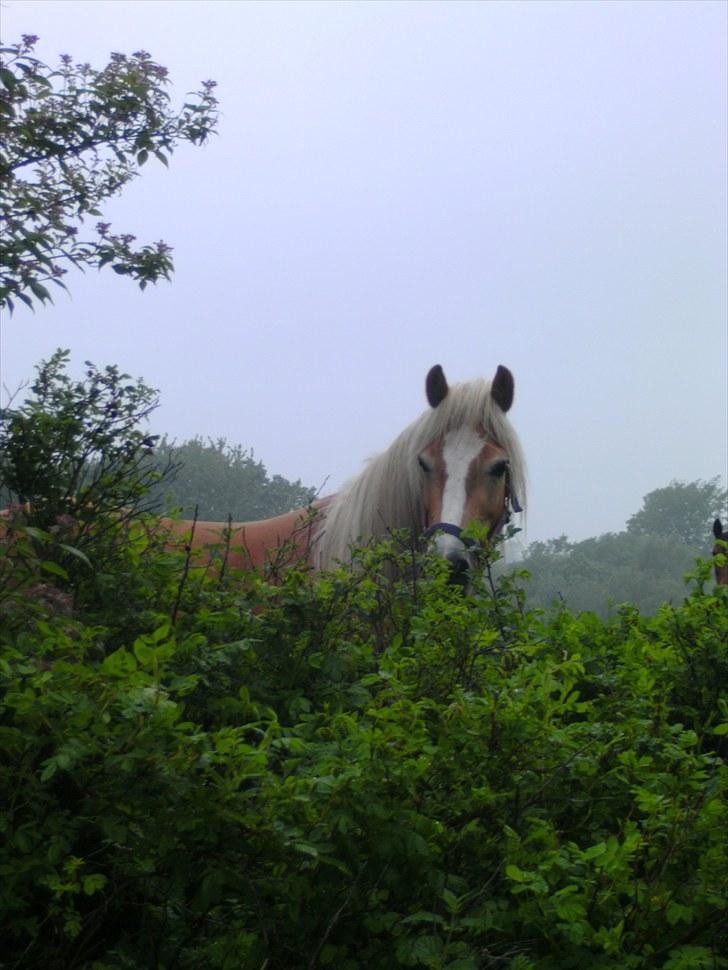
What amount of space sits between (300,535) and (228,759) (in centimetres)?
500

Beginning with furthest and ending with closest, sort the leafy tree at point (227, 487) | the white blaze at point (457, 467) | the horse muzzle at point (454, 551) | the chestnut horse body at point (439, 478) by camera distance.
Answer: the leafy tree at point (227, 487)
the chestnut horse body at point (439, 478)
the white blaze at point (457, 467)
the horse muzzle at point (454, 551)

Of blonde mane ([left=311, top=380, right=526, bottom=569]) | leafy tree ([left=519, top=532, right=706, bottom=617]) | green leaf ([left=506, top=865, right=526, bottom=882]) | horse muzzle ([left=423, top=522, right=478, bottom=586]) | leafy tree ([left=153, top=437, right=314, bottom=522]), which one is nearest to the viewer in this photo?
green leaf ([left=506, top=865, right=526, bottom=882])

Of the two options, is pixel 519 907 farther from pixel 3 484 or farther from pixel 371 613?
pixel 3 484

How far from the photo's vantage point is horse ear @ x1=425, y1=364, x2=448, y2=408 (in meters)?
6.72

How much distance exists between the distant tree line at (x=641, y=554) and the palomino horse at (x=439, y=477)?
2704 cm

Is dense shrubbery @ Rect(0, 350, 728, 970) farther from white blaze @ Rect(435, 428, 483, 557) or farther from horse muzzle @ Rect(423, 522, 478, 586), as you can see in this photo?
white blaze @ Rect(435, 428, 483, 557)

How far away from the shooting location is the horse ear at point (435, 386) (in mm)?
6723

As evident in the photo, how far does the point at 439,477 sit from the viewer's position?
621 cm

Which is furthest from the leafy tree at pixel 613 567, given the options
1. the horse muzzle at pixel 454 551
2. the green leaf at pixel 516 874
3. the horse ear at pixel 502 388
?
the green leaf at pixel 516 874

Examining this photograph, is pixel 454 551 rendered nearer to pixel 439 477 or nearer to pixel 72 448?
pixel 439 477

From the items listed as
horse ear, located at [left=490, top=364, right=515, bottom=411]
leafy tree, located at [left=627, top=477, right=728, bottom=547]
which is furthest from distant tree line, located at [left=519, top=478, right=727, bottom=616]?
horse ear, located at [left=490, top=364, right=515, bottom=411]

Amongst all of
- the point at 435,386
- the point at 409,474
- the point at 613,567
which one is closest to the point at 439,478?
the point at 409,474

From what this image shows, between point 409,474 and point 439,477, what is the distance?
0.34 meters

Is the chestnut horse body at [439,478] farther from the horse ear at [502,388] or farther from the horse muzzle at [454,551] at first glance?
the horse muzzle at [454,551]
